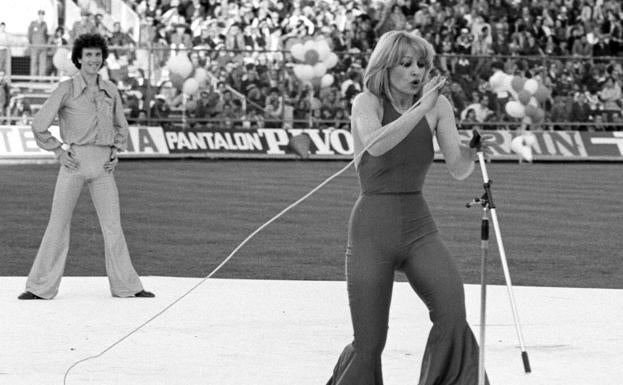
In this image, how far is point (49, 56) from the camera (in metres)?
30.1

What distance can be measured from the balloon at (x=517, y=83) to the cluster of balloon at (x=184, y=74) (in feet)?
23.0

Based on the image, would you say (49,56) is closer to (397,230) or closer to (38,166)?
(38,166)

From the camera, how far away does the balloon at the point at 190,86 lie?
31.0 metres

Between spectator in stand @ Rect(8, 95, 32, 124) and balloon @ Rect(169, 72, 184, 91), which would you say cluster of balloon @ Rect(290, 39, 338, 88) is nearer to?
balloon @ Rect(169, 72, 184, 91)

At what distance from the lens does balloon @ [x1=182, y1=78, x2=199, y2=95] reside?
30953mm

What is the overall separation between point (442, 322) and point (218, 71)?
1029 inches

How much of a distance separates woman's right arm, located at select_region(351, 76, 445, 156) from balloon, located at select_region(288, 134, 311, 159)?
2637cm

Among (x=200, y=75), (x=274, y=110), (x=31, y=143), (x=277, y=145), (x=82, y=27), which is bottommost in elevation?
(x=277, y=145)

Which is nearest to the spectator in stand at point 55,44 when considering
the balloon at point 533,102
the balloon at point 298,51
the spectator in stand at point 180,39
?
the spectator in stand at point 180,39

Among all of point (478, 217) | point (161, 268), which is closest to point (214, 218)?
point (478, 217)

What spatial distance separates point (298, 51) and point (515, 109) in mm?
5249

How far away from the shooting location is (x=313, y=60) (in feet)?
104

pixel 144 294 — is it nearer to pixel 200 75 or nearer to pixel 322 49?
pixel 200 75

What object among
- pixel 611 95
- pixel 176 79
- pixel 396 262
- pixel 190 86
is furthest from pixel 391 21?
pixel 396 262
